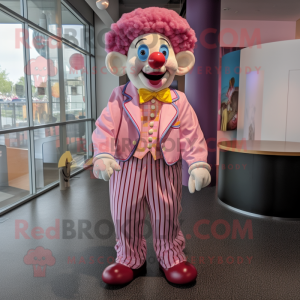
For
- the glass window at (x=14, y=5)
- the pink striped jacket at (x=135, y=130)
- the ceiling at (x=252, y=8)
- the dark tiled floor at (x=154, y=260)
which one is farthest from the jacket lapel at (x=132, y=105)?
the ceiling at (x=252, y=8)

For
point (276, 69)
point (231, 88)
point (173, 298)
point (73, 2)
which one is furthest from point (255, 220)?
point (73, 2)

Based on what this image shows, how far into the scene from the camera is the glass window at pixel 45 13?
404 cm

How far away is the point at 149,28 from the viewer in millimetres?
1671

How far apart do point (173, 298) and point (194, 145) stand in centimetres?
90

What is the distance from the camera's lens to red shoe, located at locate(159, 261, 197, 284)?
1811 mm

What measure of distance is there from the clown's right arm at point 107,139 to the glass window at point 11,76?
2085 millimetres

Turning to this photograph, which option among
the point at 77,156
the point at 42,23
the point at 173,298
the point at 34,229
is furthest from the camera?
the point at 77,156

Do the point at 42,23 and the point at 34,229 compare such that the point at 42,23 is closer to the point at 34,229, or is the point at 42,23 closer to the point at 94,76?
the point at 94,76

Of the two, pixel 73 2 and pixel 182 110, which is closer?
pixel 182 110

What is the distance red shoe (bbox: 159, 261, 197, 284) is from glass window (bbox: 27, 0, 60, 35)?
3.65 meters

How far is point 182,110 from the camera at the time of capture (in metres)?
1.81

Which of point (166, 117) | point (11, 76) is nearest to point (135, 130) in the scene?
point (166, 117)

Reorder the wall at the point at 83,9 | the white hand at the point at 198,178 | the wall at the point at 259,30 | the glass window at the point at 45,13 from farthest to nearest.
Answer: the wall at the point at 259,30, the wall at the point at 83,9, the glass window at the point at 45,13, the white hand at the point at 198,178

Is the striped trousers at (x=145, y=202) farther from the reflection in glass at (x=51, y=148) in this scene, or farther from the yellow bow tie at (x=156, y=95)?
the reflection in glass at (x=51, y=148)
